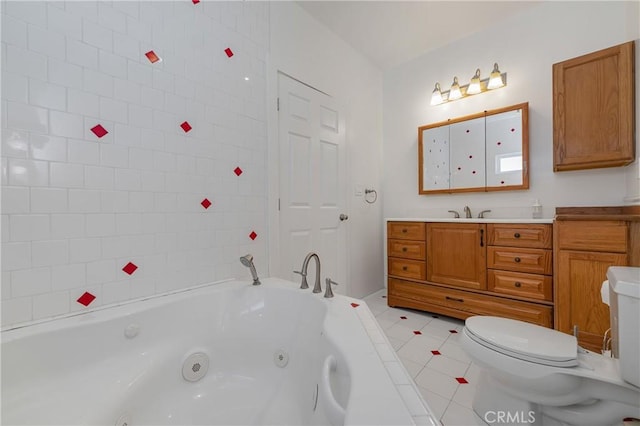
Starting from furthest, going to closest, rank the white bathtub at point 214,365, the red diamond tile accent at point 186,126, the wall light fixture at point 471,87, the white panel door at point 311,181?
the wall light fixture at point 471,87 → the white panel door at point 311,181 → the red diamond tile accent at point 186,126 → the white bathtub at point 214,365

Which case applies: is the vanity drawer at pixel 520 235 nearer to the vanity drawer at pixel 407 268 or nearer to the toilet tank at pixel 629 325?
the vanity drawer at pixel 407 268

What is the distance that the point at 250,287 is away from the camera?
4.63 ft

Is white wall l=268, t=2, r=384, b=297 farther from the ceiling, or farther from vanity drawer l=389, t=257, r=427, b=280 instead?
vanity drawer l=389, t=257, r=427, b=280

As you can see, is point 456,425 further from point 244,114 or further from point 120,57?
point 120,57

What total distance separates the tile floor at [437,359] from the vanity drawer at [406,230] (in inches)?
29.1

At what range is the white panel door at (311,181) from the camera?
1932 millimetres

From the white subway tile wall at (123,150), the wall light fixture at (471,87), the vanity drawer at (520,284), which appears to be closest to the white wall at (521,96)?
the wall light fixture at (471,87)

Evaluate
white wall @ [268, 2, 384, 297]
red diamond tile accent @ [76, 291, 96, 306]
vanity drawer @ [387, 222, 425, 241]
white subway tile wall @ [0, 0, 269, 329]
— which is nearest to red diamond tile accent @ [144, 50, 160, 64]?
white subway tile wall @ [0, 0, 269, 329]

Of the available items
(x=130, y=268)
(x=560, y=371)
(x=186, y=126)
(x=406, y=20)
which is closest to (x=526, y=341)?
(x=560, y=371)

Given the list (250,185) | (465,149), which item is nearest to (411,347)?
(250,185)

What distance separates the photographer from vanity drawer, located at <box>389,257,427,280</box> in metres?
2.30

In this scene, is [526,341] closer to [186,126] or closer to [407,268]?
[407,268]

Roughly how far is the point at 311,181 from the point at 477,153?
163cm

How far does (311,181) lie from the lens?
2.14 meters
